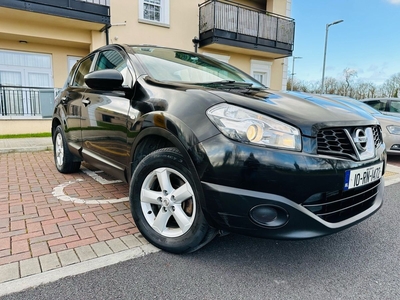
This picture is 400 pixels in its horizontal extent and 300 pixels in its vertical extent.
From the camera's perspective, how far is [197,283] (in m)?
1.77

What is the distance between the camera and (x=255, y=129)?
168cm

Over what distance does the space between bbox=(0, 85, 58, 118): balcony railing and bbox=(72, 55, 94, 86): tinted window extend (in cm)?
575

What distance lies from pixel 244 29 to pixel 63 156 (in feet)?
30.4

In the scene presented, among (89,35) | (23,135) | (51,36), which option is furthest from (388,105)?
(23,135)

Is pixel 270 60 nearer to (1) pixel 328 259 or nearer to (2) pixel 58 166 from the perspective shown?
(2) pixel 58 166

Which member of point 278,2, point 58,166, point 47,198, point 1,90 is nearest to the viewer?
point 47,198

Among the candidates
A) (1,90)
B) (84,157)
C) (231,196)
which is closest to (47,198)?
(84,157)

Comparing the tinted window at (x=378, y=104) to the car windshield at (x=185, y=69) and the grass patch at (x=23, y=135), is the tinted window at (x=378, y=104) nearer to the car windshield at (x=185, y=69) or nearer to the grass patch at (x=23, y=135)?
the car windshield at (x=185, y=69)

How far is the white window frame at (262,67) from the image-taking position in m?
12.6

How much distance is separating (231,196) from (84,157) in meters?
2.30

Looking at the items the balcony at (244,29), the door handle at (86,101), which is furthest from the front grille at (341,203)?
the balcony at (244,29)

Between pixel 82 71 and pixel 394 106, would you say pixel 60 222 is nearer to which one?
pixel 82 71

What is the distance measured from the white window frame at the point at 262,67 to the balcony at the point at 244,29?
1.46 ft

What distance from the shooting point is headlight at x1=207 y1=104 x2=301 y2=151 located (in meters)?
1.65
